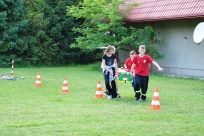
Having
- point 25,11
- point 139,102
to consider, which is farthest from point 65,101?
point 25,11

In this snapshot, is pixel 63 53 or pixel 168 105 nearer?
pixel 168 105

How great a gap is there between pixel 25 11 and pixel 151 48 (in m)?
12.2

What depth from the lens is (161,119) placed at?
1009 centimetres

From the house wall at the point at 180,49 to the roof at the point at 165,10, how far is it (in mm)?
961

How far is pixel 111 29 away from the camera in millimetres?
27516

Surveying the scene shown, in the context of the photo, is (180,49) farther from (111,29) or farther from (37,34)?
(37,34)

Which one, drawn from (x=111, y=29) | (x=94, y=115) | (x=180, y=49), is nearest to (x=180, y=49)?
(x=180, y=49)

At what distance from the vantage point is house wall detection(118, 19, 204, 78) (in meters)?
23.9

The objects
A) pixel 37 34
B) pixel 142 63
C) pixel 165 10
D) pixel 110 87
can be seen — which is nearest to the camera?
pixel 142 63

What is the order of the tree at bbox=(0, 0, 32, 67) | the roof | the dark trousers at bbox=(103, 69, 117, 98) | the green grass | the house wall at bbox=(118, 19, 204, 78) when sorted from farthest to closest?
the tree at bbox=(0, 0, 32, 67)
the house wall at bbox=(118, 19, 204, 78)
the roof
the dark trousers at bbox=(103, 69, 117, 98)
the green grass

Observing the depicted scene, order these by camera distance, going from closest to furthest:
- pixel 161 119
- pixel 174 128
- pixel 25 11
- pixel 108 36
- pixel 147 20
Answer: pixel 174 128 → pixel 161 119 → pixel 147 20 → pixel 108 36 → pixel 25 11

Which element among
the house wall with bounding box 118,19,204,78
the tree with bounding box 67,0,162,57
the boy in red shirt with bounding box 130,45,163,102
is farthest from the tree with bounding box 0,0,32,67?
the boy in red shirt with bounding box 130,45,163,102

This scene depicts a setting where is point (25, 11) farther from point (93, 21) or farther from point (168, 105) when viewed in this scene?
point (168, 105)

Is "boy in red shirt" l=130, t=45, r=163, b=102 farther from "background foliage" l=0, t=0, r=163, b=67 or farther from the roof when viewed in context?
"background foliage" l=0, t=0, r=163, b=67
